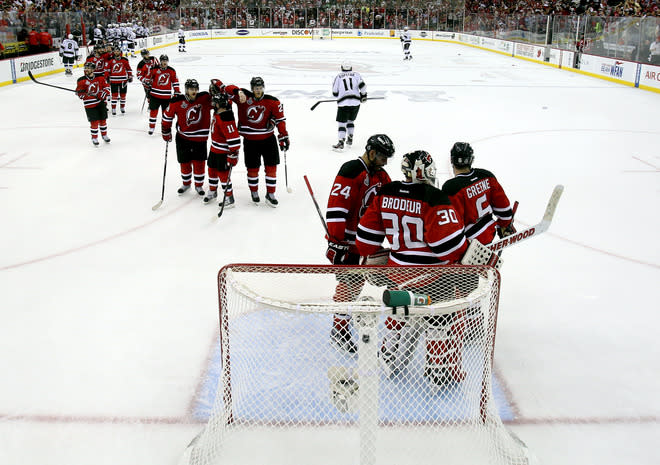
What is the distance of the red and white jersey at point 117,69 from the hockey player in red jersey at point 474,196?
8.52m

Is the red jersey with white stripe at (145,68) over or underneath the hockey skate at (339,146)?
over

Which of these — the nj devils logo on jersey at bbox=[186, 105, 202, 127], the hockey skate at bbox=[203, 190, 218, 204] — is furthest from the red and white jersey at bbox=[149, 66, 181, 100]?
the hockey skate at bbox=[203, 190, 218, 204]

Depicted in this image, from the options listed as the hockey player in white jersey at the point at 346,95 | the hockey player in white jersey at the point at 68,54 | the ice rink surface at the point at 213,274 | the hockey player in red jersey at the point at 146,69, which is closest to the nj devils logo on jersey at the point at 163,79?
the hockey player in red jersey at the point at 146,69

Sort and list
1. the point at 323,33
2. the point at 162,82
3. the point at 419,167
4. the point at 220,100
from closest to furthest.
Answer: the point at 419,167, the point at 220,100, the point at 162,82, the point at 323,33

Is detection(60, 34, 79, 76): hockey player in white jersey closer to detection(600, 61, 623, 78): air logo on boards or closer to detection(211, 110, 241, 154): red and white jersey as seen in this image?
detection(211, 110, 241, 154): red and white jersey

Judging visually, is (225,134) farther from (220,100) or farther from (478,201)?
(478,201)

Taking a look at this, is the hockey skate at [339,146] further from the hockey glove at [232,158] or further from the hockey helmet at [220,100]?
the hockey helmet at [220,100]

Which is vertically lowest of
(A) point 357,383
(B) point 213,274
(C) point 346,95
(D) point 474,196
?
(B) point 213,274

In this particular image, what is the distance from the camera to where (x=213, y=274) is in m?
4.36

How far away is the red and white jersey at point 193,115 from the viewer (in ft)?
18.7

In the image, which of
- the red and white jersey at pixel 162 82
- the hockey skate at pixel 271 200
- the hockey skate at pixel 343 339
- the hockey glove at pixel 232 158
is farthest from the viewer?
the red and white jersey at pixel 162 82

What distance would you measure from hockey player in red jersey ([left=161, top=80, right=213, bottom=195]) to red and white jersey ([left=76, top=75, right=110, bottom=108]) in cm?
237

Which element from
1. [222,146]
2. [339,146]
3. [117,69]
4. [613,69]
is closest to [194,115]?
[222,146]

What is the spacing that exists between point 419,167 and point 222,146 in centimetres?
343
